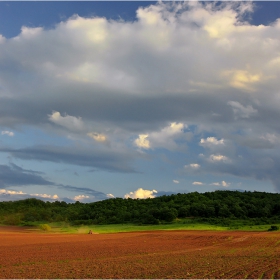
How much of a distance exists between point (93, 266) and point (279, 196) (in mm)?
126192

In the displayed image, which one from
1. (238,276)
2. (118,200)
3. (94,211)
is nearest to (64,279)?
(238,276)

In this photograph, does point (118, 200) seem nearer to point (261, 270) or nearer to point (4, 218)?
point (4, 218)

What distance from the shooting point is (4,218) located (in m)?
117

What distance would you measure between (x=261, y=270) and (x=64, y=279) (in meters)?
11.2

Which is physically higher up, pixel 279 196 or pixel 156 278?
pixel 279 196

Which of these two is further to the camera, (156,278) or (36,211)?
(36,211)

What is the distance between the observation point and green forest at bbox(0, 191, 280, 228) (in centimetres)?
9638

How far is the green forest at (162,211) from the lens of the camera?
9638 centimetres

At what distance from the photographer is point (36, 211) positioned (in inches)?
4820

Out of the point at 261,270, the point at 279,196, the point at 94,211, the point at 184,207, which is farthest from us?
the point at 279,196

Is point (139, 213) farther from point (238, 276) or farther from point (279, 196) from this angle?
point (238, 276)

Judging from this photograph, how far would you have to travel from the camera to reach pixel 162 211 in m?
95.6

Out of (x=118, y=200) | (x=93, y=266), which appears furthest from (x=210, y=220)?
(x=93, y=266)

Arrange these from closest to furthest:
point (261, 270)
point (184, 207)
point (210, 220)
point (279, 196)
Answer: point (261, 270) → point (210, 220) → point (184, 207) → point (279, 196)
